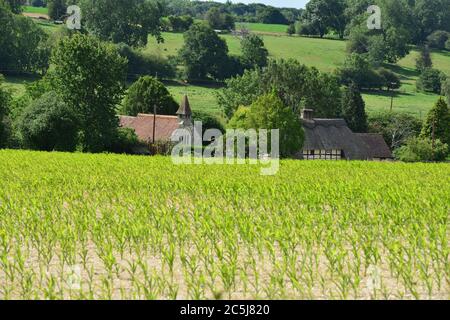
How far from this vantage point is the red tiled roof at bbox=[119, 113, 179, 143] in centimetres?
6919

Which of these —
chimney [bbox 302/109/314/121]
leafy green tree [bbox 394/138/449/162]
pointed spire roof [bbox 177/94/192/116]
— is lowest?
leafy green tree [bbox 394/138/449/162]

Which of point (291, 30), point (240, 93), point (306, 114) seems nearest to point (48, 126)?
point (306, 114)

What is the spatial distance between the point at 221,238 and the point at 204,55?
95.5 meters

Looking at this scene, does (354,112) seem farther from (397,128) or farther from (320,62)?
(320,62)

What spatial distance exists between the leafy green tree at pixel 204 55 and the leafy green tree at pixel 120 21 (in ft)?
54.8

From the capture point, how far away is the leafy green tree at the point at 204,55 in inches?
4387

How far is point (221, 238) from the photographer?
57.7ft

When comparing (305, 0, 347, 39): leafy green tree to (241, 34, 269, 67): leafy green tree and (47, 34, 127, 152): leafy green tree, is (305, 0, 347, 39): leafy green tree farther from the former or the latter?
(47, 34, 127, 152): leafy green tree

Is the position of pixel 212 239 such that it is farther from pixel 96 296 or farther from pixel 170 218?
pixel 96 296

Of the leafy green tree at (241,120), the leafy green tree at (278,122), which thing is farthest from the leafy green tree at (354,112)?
the leafy green tree at (278,122)

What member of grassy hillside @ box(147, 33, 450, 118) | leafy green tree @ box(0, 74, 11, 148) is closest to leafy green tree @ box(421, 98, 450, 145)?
grassy hillside @ box(147, 33, 450, 118)

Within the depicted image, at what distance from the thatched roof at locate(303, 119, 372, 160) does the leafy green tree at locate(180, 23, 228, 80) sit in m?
40.6

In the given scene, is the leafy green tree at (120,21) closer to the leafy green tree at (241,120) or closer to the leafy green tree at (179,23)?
the leafy green tree at (179,23)

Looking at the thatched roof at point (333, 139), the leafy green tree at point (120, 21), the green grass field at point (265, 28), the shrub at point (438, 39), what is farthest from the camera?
the green grass field at point (265, 28)
